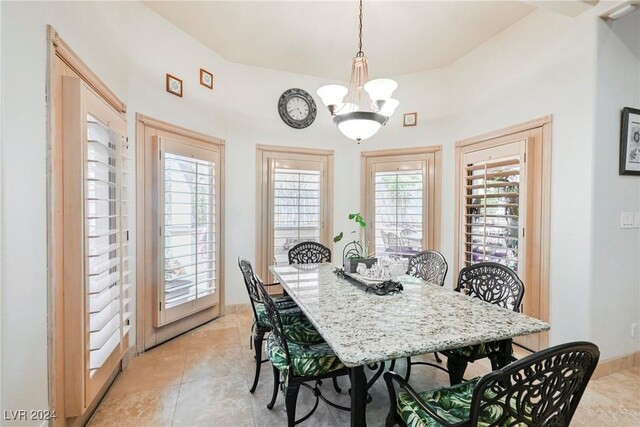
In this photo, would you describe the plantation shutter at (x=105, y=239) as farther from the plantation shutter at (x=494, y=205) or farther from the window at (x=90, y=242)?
the plantation shutter at (x=494, y=205)

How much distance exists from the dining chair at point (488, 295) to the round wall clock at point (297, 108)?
272 centimetres

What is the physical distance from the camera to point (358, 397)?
4.11 ft

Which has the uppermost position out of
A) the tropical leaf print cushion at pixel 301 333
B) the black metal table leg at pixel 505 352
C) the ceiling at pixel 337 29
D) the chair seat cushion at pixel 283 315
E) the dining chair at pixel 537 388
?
the ceiling at pixel 337 29

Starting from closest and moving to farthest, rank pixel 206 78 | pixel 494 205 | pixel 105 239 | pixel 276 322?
1. pixel 276 322
2. pixel 105 239
3. pixel 494 205
4. pixel 206 78

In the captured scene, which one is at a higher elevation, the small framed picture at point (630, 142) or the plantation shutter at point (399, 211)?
the small framed picture at point (630, 142)

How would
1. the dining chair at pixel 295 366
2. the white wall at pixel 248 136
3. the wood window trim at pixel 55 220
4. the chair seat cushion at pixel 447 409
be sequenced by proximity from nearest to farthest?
the chair seat cushion at pixel 447 409, the wood window trim at pixel 55 220, the dining chair at pixel 295 366, the white wall at pixel 248 136

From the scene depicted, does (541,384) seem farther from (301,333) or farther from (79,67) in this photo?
(79,67)

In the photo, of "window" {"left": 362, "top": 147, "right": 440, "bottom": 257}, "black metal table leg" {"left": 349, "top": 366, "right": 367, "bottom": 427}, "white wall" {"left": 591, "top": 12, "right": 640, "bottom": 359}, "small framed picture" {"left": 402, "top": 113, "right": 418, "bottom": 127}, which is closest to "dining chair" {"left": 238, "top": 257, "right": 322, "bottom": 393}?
"black metal table leg" {"left": 349, "top": 366, "right": 367, "bottom": 427}

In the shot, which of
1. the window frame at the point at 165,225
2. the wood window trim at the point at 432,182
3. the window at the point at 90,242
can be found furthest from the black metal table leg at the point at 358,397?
the wood window trim at the point at 432,182

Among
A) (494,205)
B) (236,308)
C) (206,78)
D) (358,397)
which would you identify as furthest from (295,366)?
(206,78)

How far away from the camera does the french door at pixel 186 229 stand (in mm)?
2850

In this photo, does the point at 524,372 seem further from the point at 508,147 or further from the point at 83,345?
the point at 508,147

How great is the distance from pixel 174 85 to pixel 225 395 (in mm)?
2815

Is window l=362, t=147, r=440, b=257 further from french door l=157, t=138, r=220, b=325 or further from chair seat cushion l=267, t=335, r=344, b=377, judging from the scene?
chair seat cushion l=267, t=335, r=344, b=377
